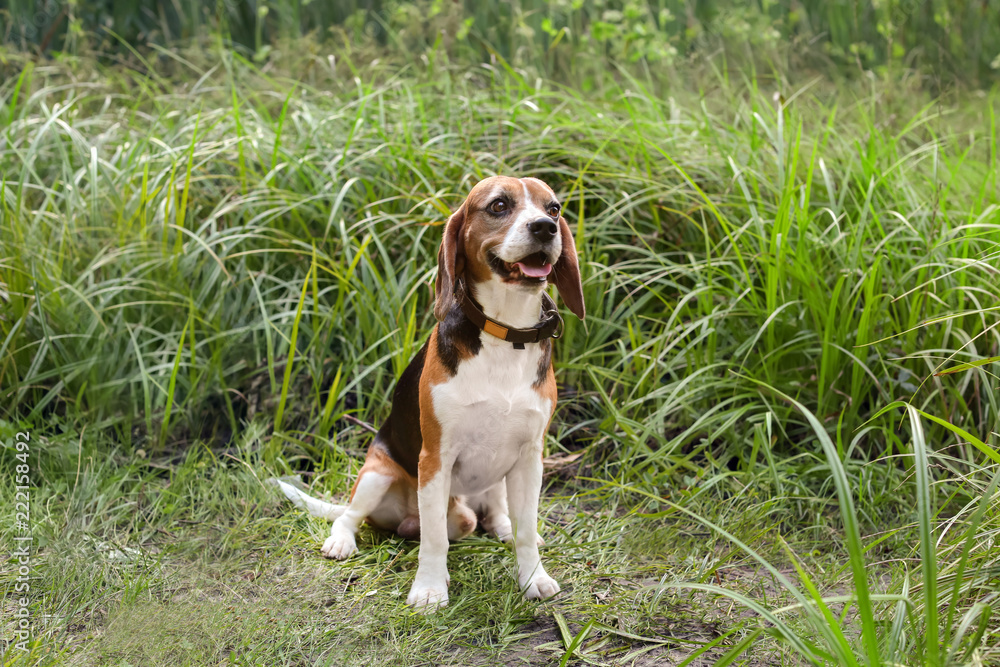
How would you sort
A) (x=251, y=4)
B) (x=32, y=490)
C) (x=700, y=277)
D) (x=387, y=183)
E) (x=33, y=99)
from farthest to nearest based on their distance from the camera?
(x=251, y=4) → (x=33, y=99) → (x=387, y=183) → (x=700, y=277) → (x=32, y=490)

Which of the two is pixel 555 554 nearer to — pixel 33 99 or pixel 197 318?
pixel 197 318

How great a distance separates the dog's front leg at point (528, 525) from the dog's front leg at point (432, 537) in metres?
0.23

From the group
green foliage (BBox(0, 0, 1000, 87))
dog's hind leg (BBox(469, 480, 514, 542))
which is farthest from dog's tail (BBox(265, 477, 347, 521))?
green foliage (BBox(0, 0, 1000, 87))

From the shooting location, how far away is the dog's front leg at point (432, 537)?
2.45 meters

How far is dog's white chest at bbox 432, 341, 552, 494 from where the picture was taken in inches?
94.7

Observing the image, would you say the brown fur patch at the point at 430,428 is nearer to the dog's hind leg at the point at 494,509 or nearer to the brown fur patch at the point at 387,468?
the brown fur patch at the point at 387,468

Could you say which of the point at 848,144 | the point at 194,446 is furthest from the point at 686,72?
the point at 194,446

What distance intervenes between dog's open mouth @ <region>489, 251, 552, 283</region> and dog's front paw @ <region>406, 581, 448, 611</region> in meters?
0.98

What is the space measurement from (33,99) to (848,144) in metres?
4.56

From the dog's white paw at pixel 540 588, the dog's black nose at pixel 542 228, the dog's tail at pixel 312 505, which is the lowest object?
the dog's tail at pixel 312 505

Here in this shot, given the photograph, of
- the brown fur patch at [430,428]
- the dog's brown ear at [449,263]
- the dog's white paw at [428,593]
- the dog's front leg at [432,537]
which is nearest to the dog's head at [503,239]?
the dog's brown ear at [449,263]

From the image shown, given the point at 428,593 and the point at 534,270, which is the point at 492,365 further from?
the point at 428,593

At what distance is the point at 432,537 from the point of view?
2.47 meters

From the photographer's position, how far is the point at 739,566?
279cm
